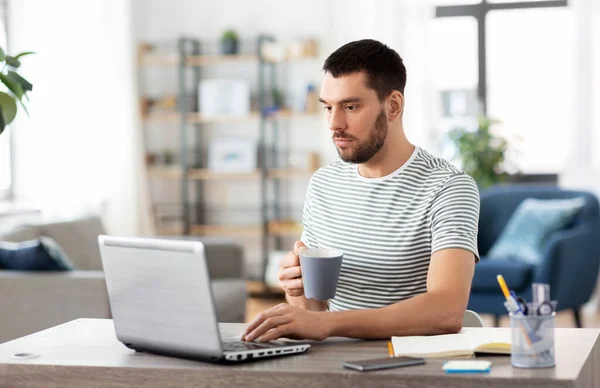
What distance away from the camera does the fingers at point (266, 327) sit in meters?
1.67

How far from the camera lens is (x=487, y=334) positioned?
67.7 inches

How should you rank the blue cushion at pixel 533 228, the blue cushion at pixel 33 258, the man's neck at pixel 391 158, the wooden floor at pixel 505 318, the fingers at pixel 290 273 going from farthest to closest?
the wooden floor at pixel 505 318 < the blue cushion at pixel 533 228 < the blue cushion at pixel 33 258 < the man's neck at pixel 391 158 < the fingers at pixel 290 273

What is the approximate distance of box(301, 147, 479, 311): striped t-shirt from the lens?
6.57 ft

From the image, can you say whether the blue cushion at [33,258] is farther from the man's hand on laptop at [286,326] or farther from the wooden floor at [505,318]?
the man's hand on laptop at [286,326]

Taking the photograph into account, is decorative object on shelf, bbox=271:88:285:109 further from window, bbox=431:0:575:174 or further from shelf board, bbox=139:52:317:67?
window, bbox=431:0:575:174

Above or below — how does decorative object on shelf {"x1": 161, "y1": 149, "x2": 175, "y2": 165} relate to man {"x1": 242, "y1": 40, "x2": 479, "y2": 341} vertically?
below

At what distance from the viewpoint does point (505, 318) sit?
548 centimetres

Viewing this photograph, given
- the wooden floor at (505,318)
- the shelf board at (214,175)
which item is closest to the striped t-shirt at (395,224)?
the wooden floor at (505,318)

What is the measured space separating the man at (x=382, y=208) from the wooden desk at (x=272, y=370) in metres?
0.24

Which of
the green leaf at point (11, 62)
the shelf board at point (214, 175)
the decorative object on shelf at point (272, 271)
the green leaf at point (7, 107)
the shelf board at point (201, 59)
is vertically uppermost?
the shelf board at point (201, 59)

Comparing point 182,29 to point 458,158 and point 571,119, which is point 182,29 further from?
point 571,119

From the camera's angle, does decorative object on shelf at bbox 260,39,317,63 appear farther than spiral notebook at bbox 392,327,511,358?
Yes

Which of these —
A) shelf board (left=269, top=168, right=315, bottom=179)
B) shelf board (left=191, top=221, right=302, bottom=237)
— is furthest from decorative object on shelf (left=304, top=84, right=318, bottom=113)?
shelf board (left=191, top=221, right=302, bottom=237)

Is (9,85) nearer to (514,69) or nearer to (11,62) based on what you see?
(11,62)
